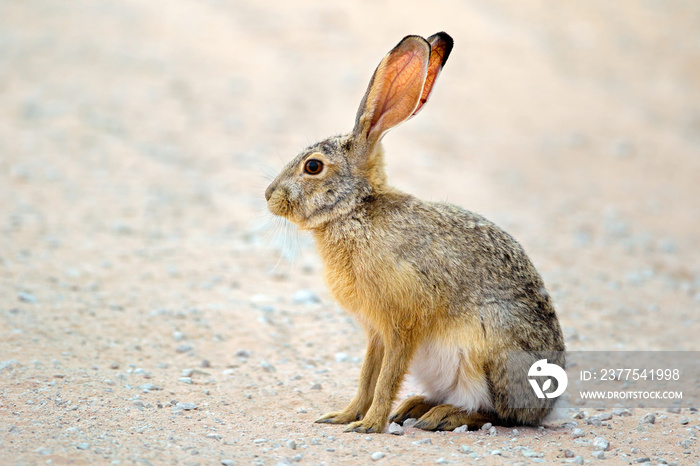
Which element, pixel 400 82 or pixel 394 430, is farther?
pixel 400 82

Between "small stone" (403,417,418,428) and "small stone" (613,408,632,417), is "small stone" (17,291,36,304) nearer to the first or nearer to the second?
"small stone" (403,417,418,428)

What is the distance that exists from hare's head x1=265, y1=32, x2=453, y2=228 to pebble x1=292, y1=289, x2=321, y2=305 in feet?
10.4

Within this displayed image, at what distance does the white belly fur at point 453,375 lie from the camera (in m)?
5.16

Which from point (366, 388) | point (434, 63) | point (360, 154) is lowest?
point (366, 388)

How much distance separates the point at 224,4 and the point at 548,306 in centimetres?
1642

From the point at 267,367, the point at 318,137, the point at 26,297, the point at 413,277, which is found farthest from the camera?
the point at 318,137

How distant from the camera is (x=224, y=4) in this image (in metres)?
20.2

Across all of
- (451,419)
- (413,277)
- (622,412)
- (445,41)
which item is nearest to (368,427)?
(451,419)

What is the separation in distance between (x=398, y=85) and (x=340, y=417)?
2.19 m

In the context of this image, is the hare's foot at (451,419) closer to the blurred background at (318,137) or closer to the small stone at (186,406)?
the small stone at (186,406)

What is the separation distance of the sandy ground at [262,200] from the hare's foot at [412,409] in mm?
438

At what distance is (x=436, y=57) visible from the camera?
5.58 m

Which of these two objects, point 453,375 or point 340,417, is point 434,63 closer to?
point 453,375

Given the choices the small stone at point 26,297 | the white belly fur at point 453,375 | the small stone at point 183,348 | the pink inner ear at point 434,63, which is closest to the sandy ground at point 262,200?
the small stone at point 183,348
